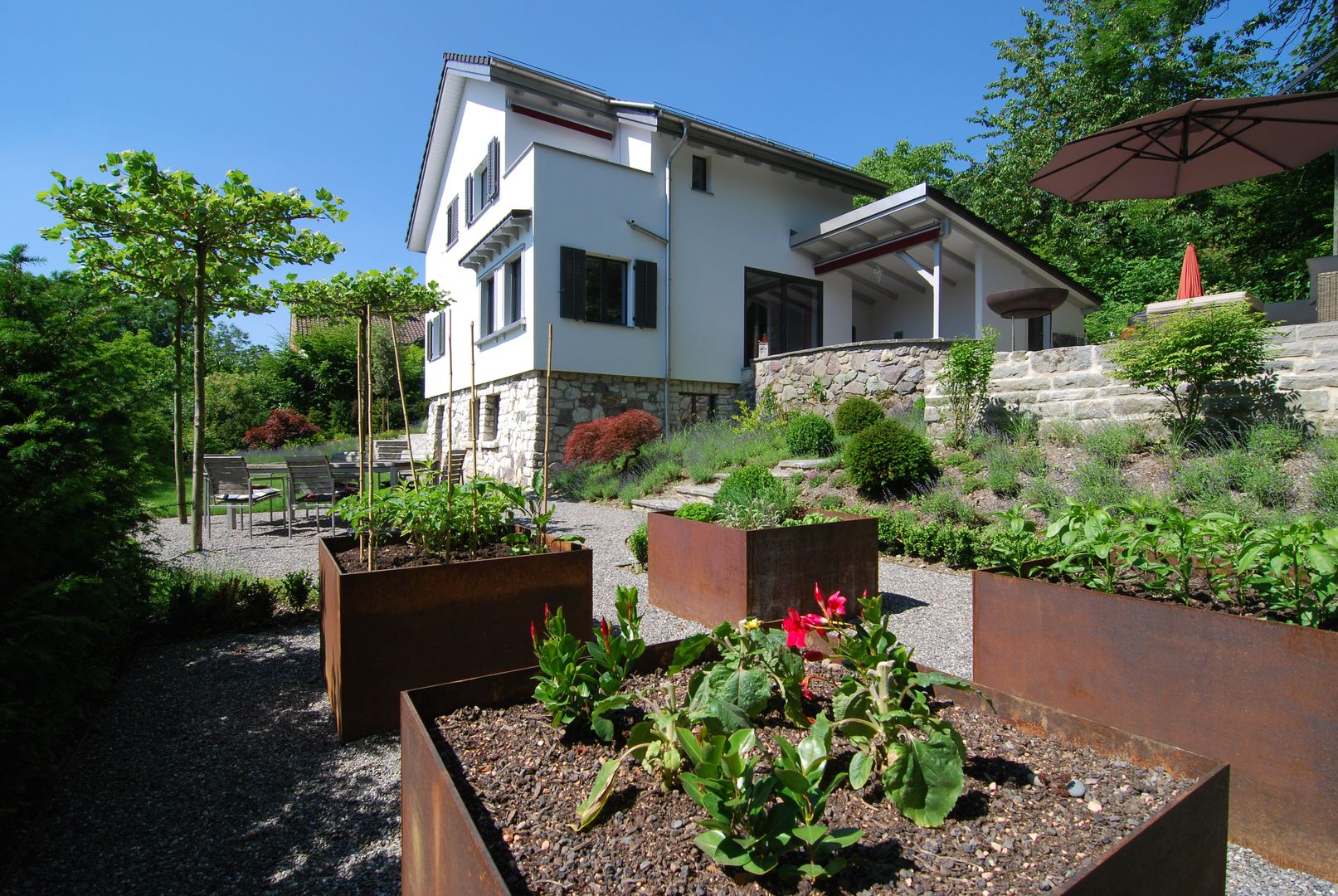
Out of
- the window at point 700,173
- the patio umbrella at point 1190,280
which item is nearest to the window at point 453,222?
the window at point 700,173

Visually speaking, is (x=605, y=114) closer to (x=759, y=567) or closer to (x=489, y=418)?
(x=489, y=418)

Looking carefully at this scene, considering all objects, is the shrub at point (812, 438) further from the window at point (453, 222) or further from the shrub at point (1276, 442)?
the window at point (453, 222)

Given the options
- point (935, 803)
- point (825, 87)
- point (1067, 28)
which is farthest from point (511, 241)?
point (1067, 28)

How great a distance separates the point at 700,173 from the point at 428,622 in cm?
1269

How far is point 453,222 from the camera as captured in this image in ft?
53.7

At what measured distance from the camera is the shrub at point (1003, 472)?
6734mm

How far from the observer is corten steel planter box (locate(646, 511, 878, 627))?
399 centimetres

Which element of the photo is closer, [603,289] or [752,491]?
[752,491]

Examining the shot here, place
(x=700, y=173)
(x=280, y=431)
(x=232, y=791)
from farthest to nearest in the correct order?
(x=280, y=431)
(x=700, y=173)
(x=232, y=791)

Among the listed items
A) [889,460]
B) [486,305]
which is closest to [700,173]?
[486,305]

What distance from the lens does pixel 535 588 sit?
9.71 ft

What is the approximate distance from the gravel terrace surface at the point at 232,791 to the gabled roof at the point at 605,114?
11.1 metres

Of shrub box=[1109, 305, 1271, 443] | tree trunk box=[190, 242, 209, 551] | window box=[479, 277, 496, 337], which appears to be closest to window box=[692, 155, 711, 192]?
window box=[479, 277, 496, 337]

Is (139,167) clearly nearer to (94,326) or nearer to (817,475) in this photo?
(94,326)
